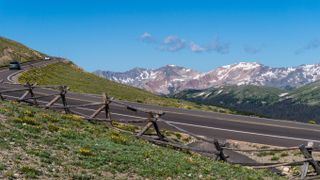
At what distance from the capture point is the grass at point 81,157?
61.0 ft

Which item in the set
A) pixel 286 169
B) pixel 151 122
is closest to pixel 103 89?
pixel 151 122

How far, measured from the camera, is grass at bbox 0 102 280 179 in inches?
732

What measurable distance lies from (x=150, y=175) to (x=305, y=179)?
29.2 ft

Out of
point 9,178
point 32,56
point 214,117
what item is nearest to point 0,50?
point 32,56

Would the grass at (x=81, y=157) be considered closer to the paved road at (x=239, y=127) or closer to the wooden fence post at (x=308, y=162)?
the wooden fence post at (x=308, y=162)

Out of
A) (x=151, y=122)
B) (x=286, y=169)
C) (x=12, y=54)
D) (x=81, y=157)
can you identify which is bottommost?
(x=286, y=169)

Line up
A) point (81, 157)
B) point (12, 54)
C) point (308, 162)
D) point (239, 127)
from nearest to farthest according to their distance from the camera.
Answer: point (81, 157), point (308, 162), point (239, 127), point (12, 54)

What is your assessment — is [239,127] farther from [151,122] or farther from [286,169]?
[151,122]

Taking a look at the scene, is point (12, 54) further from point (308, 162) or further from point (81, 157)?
point (81, 157)

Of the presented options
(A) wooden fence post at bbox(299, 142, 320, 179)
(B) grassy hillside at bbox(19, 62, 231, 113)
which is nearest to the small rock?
(A) wooden fence post at bbox(299, 142, 320, 179)

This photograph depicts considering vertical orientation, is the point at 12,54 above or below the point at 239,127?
above

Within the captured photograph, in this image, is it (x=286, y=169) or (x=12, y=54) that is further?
(x=12, y=54)

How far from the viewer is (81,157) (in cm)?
2134

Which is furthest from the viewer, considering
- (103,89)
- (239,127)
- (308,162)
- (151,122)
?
(103,89)
